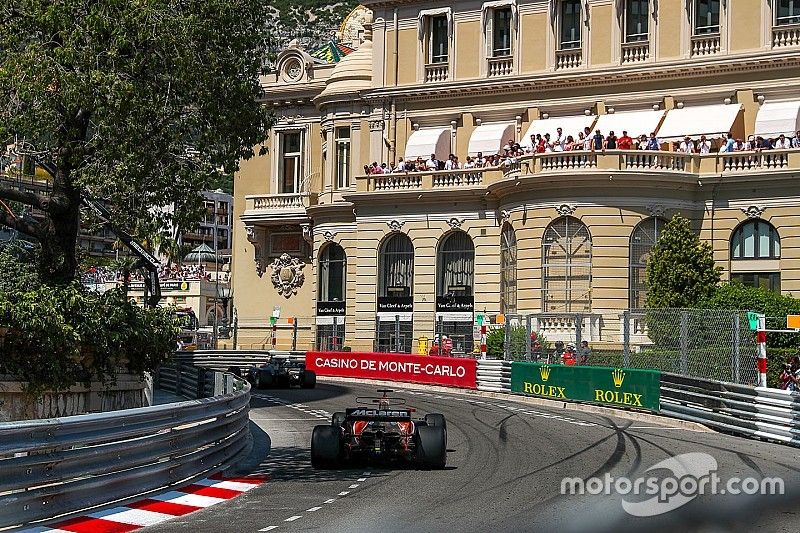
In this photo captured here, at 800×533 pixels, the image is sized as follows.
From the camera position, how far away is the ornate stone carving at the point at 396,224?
54656mm

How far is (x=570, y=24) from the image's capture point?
2108 inches

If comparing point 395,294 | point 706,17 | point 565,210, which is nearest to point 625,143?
point 565,210

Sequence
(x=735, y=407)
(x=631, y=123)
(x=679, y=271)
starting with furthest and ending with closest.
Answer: (x=631, y=123) → (x=679, y=271) → (x=735, y=407)

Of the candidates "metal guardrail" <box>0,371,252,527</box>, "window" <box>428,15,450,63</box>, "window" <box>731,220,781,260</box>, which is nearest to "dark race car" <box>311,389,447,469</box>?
"metal guardrail" <box>0,371,252,527</box>

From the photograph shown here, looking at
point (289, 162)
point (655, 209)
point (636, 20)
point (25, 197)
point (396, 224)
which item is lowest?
point (25, 197)

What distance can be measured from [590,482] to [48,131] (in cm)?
1107

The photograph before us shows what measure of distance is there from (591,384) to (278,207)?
28.4 meters

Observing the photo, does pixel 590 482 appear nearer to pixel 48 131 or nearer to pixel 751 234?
pixel 48 131

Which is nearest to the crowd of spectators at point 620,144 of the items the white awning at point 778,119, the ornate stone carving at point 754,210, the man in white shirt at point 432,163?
the white awning at point 778,119

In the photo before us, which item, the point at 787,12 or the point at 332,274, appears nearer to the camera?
the point at 787,12

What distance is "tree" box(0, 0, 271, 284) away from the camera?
73.0 feet

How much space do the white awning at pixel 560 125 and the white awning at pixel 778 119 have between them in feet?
21.6

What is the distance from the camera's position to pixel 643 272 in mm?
46969

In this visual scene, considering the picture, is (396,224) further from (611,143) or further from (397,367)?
(611,143)
